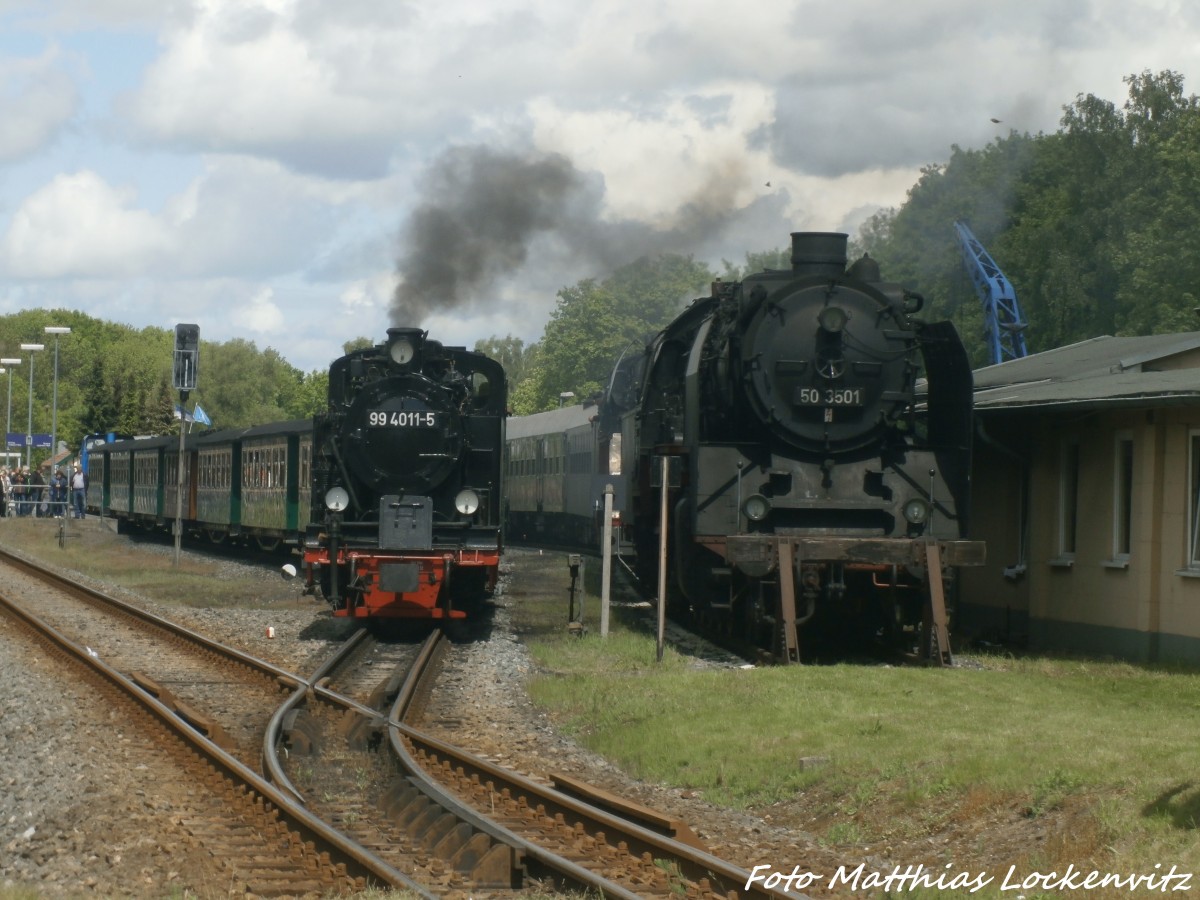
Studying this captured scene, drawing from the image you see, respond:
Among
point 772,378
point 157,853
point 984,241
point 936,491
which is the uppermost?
point 984,241

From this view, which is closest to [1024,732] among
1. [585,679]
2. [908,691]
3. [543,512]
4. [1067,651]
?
[908,691]

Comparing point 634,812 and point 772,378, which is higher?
point 772,378

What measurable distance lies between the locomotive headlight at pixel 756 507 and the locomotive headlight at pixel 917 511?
135 cm

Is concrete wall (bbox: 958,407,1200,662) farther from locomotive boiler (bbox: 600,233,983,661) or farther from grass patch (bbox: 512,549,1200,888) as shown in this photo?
locomotive boiler (bbox: 600,233,983,661)

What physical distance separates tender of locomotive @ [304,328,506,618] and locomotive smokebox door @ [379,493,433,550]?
11 millimetres

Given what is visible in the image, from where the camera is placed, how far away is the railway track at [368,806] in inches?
276

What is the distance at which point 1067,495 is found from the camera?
53.7ft

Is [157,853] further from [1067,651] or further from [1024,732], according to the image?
[1067,651]

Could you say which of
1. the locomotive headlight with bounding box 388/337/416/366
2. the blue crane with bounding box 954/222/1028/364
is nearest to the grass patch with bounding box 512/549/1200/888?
the locomotive headlight with bounding box 388/337/416/366

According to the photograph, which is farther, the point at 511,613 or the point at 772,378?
the point at 511,613

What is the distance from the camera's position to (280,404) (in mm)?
117562

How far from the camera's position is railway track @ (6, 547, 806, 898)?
701cm

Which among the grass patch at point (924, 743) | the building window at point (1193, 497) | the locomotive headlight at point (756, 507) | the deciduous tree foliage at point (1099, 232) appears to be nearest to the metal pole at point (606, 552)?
the grass patch at point (924, 743)

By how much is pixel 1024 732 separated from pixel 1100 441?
259 inches
